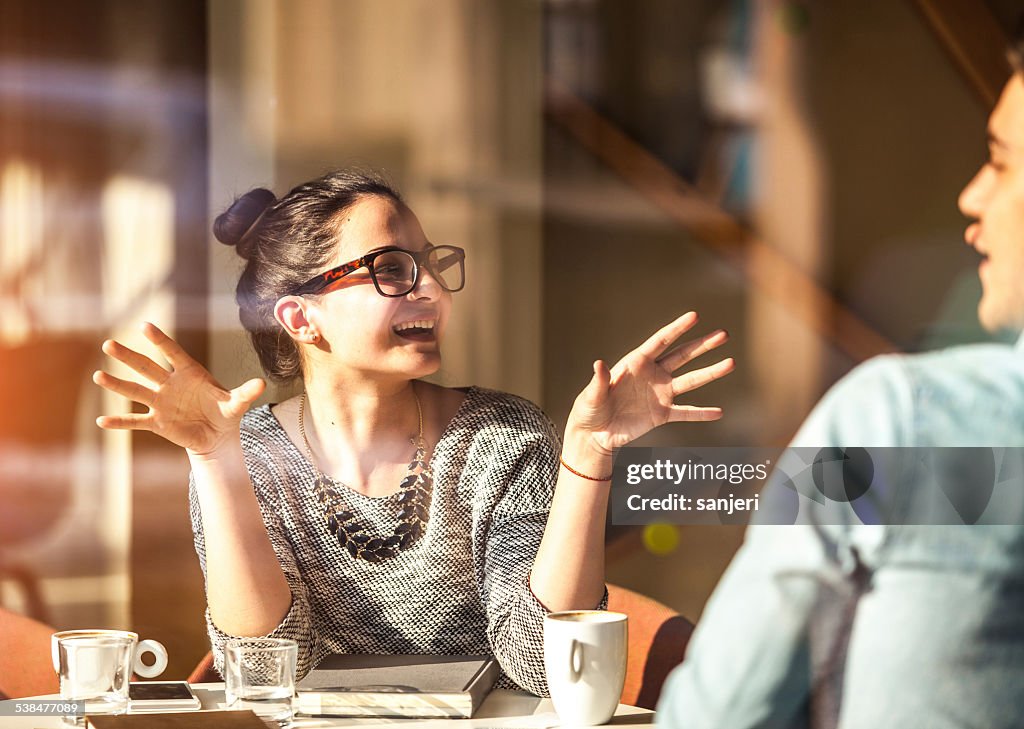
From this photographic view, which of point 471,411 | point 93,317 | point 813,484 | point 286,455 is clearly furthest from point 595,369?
point 93,317

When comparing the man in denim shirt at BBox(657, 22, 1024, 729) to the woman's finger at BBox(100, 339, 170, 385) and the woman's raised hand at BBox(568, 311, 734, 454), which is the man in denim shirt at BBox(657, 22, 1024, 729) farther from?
the woman's finger at BBox(100, 339, 170, 385)

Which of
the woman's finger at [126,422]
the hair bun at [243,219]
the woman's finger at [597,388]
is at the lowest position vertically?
the woman's finger at [126,422]

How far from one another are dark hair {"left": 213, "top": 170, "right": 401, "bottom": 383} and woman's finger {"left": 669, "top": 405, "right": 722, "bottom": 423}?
1.49ft

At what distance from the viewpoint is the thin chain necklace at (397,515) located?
1481 millimetres

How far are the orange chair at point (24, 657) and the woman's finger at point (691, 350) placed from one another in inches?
34.9

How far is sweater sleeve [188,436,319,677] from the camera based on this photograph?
57.0 inches

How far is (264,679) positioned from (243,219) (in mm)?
592

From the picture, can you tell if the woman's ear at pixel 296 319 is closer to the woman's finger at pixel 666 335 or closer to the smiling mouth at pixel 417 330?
the smiling mouth at pixel 417 330

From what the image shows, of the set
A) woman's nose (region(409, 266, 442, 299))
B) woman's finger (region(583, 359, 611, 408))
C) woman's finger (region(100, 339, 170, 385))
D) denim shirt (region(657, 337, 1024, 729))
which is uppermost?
woman's nose (region(409, 266, 442, 299))

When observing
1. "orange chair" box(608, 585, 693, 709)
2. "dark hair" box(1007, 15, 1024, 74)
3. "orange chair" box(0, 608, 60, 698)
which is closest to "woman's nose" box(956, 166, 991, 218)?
"dark hair" box(1007, 15, 1024, 74)

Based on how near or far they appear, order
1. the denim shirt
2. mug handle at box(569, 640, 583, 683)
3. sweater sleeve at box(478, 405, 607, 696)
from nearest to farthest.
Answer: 1. the denim shirt
2. mug handle at box(569, 640, 583, 683)
3. sweater sleeve at box(478, 405, 607, 696)

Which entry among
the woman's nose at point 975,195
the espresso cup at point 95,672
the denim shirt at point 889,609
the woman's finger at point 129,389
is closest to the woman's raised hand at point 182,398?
the woman's finger at point 129,389

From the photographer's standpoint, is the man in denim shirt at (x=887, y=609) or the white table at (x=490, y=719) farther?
the white table at (x=490, y=719)

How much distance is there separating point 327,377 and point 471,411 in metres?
0.19
